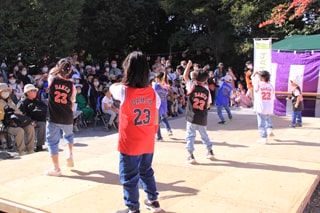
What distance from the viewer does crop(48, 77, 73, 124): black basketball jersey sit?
16.3ft

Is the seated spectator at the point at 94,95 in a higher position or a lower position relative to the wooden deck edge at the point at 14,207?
higher

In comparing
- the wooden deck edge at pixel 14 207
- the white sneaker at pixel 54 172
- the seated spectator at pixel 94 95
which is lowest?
the wooden deck edge at pixel 14 207

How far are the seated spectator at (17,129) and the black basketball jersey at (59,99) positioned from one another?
8.32ft

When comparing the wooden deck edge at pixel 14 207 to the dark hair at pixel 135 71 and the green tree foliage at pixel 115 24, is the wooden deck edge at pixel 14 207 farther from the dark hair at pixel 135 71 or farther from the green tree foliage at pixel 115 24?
the green tree foliage at pixel 115 24

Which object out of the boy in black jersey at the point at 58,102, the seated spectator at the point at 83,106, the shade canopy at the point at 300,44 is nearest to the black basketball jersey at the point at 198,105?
the boy in black jersey at the point at 58,102

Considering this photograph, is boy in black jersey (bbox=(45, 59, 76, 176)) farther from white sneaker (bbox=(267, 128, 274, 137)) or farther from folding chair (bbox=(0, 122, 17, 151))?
white sneaker (bbox=(267, 128, 274, 137))

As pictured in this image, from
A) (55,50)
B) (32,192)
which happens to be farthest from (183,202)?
(55,50)

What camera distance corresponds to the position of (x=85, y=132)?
9.79 metres

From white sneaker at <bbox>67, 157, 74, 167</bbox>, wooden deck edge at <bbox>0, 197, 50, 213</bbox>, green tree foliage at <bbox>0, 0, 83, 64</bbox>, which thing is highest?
green tree foliage at <bbox>0, 0, 83, 64</bbox>

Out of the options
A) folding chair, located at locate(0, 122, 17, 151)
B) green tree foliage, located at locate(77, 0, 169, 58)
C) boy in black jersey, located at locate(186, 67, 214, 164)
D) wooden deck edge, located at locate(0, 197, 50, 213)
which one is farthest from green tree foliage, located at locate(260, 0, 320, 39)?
wooden deck edge, located at locate(0, 197, 50, 213)

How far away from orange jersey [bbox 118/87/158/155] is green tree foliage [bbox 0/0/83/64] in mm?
10109

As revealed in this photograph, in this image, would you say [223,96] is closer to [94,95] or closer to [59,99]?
[94,95]

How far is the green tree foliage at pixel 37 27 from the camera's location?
12297 millimetres

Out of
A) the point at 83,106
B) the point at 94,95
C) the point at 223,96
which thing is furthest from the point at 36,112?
the point at 223,96
